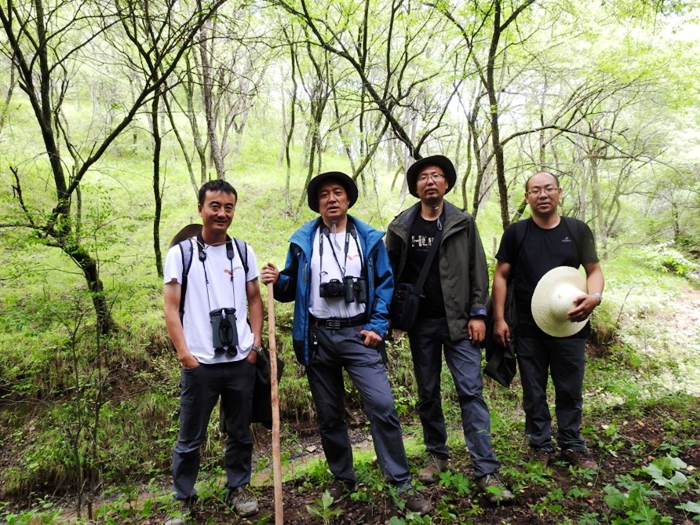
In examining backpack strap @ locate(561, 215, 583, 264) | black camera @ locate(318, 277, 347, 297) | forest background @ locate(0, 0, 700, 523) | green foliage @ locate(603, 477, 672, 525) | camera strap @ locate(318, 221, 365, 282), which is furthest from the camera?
forest background @ locate(0, 0, 700, 523)

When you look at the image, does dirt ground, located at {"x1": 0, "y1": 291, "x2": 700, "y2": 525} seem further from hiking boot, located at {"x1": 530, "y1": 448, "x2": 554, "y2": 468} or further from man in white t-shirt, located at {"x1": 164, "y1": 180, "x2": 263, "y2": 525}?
man in white t-shirt, located at {"x1": 164, "y1": 180, "x2": 263, "y2": 525}

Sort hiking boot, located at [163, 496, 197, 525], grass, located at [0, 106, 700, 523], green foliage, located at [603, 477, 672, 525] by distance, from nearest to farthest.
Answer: green foliage, located at [603, 477, 672, 525]
hiking boot, located at [163, 496, 197, 525]
grass, located at [0, 106, 700, 523]

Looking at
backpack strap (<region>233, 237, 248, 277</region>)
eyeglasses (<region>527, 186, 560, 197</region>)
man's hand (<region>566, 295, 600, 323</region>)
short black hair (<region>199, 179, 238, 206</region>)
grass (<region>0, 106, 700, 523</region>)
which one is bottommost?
grass (<region>0, 106, 700, 523</region>)

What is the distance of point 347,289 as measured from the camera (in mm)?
3246

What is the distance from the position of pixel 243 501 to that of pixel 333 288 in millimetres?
1917

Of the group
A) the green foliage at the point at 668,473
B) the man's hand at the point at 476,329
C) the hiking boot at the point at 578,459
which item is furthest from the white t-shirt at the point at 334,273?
the green foliage at the point at 668,473

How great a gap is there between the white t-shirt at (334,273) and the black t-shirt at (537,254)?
58.6 inches

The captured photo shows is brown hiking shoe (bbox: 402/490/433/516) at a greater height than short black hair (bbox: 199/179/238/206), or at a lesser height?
lesser

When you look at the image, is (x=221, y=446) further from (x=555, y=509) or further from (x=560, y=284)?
(x=560, y=284)

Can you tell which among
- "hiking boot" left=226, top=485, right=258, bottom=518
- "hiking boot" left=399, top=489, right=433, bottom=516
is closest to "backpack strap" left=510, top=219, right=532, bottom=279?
"hiking boot" left=399, top=489, right=433, bottom=516

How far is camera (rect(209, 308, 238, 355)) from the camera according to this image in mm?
3156

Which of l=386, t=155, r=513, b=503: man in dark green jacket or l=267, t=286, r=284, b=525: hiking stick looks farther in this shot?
l=386, t=155, r=513, b=503: man in dark green jacket

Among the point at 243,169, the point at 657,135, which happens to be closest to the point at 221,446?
the point at 243,169

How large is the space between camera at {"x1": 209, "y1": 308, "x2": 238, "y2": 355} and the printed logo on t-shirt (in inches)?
65.8
